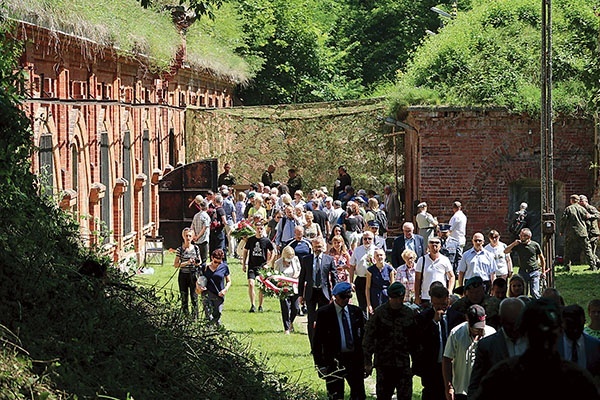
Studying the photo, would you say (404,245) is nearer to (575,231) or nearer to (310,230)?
(310,230)

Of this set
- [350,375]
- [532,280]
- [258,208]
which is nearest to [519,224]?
[258,208]

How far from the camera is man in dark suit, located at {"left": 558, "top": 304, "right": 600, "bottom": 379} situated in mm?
8688

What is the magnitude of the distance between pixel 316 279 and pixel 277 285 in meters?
2.01

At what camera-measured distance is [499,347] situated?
835 centimetres

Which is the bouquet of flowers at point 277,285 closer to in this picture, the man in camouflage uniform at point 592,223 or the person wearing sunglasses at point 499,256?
the person wearing sunglasses at point 499,256

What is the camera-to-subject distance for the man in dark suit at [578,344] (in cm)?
869

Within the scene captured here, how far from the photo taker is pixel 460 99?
2991 cm

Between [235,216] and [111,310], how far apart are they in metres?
19.1

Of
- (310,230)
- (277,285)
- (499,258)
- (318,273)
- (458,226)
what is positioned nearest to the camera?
(318,273)

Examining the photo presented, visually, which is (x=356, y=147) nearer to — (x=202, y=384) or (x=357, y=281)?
(x=357, y=281)

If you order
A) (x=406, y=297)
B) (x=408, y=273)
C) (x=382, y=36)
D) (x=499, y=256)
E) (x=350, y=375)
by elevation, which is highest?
(x=382, y=36)

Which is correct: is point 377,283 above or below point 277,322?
above

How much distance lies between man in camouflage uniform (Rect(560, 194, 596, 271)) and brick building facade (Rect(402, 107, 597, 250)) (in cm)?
358

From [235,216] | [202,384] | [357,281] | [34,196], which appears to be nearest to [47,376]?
[202,384]
